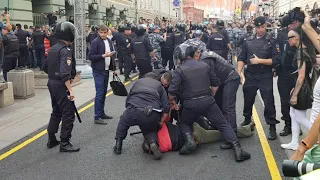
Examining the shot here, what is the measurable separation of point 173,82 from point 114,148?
4.48 ft

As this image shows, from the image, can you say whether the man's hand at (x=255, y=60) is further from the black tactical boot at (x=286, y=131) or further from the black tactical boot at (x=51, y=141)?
the black tactical boot at (x=51, y=141)

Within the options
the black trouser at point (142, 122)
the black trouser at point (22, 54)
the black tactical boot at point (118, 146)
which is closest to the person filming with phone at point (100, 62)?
the black tactical boot at point (118, 146)

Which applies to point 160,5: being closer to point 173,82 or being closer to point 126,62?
point 126,62

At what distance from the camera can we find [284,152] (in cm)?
549

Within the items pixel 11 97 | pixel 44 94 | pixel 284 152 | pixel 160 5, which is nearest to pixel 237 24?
pixel 44 94

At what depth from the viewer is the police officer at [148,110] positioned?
5.33m

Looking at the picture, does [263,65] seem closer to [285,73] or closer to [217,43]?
[285,73]

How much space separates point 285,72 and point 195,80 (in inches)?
66.9

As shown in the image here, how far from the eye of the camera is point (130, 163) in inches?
208

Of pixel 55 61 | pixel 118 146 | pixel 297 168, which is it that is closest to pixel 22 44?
pixel 55 61

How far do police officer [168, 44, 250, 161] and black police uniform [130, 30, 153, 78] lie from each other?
5086 mm

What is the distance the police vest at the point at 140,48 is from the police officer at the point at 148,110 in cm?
493

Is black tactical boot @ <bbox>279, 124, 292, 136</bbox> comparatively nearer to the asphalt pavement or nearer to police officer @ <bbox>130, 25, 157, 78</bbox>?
the asphalt pavement

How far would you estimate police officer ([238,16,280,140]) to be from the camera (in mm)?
6035
